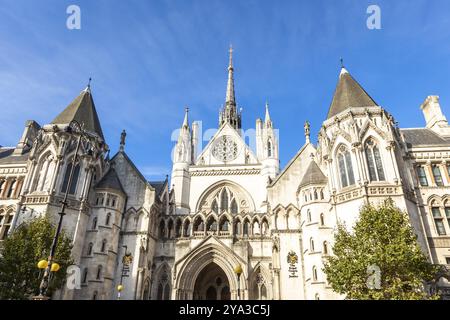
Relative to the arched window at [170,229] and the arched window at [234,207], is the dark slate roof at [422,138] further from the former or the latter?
the arched window at [170,229]

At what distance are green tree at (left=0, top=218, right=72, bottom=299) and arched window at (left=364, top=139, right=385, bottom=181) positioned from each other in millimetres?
24368

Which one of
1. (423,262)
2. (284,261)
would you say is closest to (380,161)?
(423,262)

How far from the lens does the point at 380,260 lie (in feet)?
55.3

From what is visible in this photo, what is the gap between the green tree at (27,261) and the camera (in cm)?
1931

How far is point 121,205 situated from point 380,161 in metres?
24.8

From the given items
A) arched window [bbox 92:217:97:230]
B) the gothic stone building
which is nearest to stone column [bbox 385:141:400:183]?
the gothic stone building

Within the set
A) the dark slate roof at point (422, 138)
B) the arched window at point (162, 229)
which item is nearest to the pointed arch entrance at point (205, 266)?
the arched window at point (162, 229)

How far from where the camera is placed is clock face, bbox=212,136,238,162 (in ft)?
146

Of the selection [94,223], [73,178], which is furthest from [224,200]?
[73,178]

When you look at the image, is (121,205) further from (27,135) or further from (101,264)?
(27,135)

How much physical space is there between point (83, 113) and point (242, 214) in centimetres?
1991

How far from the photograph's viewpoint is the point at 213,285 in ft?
111

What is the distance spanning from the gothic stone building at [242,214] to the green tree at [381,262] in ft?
15.7

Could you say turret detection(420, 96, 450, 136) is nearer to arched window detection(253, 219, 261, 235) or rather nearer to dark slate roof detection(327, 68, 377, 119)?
dark slate roof detection(327, 68, 377, 119)
